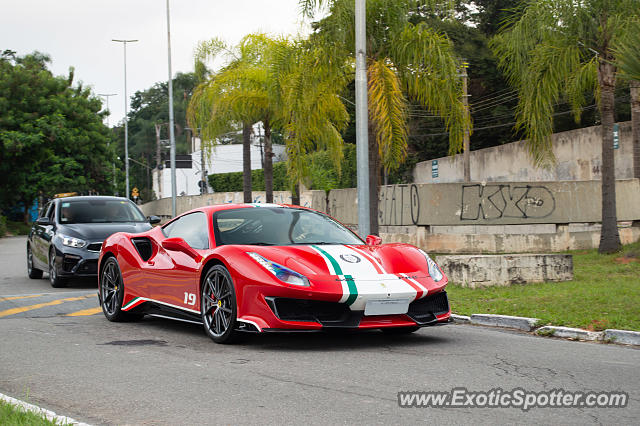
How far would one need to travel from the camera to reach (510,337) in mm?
8367

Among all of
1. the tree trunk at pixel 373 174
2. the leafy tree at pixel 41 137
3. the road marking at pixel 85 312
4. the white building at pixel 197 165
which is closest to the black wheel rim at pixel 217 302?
the road marking at pixel 85 312

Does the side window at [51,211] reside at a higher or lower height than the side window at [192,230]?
higher

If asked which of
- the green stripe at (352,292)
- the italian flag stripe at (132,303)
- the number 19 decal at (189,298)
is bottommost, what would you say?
the italian flag stripe at (132,303)

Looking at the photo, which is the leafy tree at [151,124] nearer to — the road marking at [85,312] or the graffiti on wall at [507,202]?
the graffiti on wall at [507,202]

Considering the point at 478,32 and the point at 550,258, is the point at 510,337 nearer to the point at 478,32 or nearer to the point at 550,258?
the point at 550,258

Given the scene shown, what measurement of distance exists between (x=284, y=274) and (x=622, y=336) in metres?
3.57

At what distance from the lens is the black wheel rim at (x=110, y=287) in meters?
9.68

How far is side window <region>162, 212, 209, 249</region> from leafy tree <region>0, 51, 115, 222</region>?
4185 cm

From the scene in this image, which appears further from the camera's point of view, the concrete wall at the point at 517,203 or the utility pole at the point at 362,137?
the concrete wall at the point at 517,203

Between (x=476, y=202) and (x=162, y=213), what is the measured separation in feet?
124

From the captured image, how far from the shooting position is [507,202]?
69.6ft

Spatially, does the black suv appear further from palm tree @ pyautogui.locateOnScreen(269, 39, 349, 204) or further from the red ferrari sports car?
the red ferrari sports car

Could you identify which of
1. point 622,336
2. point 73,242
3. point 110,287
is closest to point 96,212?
point 73,242

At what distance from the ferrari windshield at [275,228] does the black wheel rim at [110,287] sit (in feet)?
6.57
